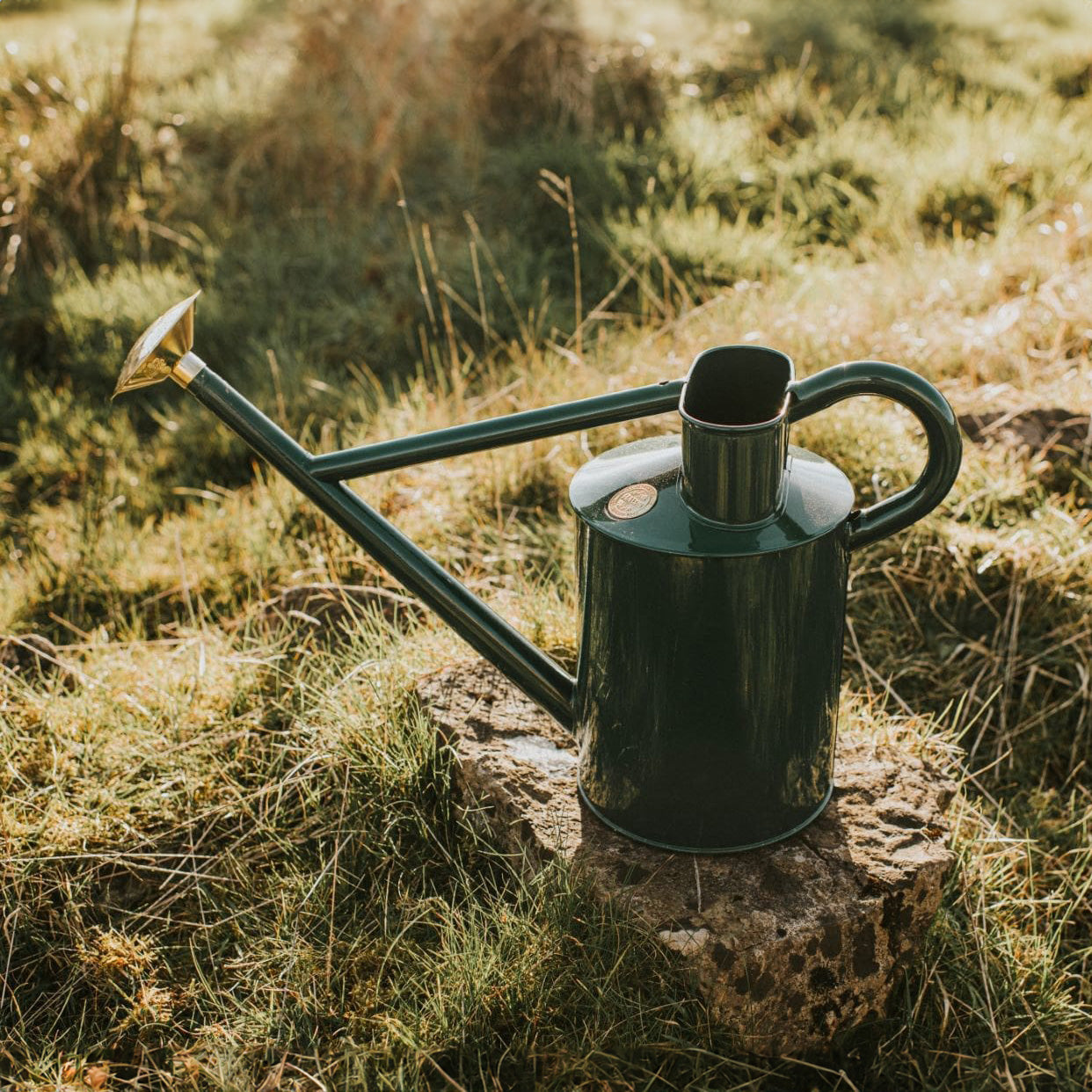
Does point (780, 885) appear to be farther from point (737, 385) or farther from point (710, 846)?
point (737, 385)

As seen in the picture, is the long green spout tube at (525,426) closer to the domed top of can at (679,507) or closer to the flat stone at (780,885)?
the domed top of can at (679,507)

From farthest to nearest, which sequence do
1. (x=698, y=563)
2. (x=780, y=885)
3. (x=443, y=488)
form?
1. (x=443, y=488)
2. (x=780, y=885)
3. (x=698, y=563)

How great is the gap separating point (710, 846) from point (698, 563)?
407mm

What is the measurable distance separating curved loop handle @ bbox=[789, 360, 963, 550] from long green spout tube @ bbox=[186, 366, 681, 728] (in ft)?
0.55

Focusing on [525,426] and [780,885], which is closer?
[525,426]

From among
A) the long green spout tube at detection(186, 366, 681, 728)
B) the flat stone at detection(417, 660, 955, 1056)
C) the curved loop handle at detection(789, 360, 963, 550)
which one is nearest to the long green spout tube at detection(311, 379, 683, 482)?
the long green spout tube at detection(186, 366, 681, 728)

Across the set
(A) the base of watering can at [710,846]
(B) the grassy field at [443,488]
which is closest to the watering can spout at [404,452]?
(A) the base of watering can at [710,846]

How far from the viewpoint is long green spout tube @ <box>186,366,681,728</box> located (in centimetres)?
130

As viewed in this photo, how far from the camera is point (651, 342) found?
113 inches

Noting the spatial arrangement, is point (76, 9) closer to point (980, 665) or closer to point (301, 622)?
point (301, 622)

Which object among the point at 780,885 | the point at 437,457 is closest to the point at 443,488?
the point at 437,457

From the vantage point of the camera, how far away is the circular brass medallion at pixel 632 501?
129 cm

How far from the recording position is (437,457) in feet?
4.37

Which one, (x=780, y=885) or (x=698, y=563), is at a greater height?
(x=698, y=563)
